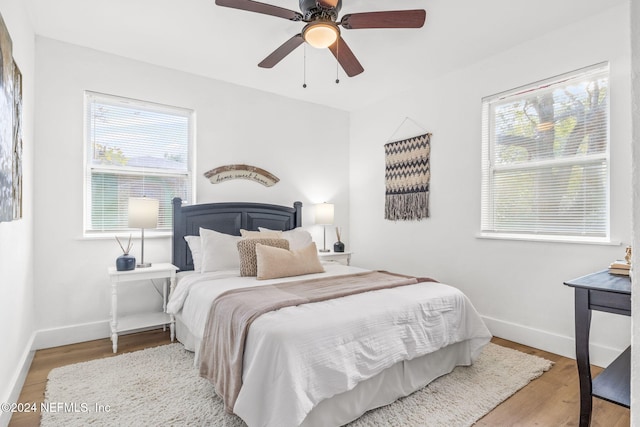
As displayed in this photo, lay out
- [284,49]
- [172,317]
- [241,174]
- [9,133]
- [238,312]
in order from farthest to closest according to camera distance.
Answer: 1. [241,174]
2. [172,317]
3. [284,49]
4. [238,312]
5. [9,133]

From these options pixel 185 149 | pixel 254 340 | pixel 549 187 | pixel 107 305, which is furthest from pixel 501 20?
pixel 107 305

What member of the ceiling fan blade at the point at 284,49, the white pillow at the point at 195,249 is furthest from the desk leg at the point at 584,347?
the white pillow at the point at 195,249

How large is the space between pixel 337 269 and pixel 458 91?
7.46ft

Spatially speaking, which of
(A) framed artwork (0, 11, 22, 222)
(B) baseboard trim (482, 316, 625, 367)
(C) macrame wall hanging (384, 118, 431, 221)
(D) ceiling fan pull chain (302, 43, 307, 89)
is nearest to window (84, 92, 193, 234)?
(A) framed artwork (0, 11, 22, 222)

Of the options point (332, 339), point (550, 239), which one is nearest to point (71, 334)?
point (332, 339)

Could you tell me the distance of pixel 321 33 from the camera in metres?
2.21

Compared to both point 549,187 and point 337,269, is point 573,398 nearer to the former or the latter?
point 549,187

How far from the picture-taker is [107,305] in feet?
10.7

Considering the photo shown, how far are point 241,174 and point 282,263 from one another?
155cm

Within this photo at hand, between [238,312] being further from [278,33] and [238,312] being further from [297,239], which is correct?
[278,33]

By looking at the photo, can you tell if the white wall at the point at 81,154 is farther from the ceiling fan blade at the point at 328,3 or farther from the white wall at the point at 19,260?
the ceiling fan blade at the point at 328,3

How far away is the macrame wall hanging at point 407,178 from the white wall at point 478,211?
10cm

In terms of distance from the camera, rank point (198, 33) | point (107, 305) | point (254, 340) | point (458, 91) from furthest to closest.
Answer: point (458, 91) < point (107, 305) < point (198, 33) < point (254, 340)

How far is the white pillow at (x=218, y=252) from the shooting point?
10.5 ft
